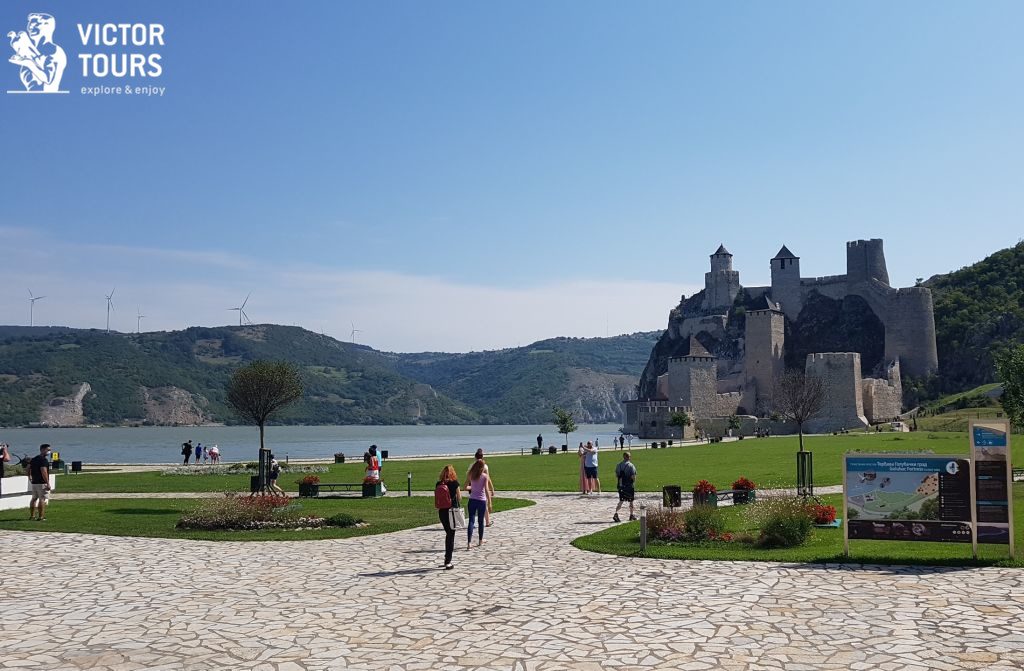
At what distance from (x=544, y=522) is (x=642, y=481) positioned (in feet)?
38.7

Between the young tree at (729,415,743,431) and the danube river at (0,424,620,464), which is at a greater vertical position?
the young tree at (729,415,743,431)

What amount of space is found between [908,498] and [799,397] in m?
26.7

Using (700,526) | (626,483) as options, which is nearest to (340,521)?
(626,483)

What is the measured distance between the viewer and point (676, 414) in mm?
94938

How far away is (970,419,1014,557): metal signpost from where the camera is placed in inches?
520

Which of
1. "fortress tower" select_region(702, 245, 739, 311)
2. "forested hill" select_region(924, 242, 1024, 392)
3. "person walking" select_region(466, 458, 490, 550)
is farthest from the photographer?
"fortress tower" select_region(702, 245, 739, 311)

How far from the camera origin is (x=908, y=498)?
44.8ft

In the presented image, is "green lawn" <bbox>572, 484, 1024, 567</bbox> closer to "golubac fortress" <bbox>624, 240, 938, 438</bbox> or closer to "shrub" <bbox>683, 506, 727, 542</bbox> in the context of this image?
"shrub" <bbox>683, 506, 727, 542</bbox>

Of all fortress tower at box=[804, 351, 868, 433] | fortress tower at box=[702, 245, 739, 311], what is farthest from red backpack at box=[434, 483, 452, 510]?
Answer: fortress tower at box=[702, 245, 739, 311]

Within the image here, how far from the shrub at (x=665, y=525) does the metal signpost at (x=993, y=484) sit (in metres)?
4.96

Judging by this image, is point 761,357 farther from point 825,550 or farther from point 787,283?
point 825,550

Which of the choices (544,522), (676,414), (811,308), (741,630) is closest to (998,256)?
(811,308)

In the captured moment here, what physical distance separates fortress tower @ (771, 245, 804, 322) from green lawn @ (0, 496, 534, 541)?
102480 mm

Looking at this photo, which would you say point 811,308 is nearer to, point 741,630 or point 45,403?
point 741,630
